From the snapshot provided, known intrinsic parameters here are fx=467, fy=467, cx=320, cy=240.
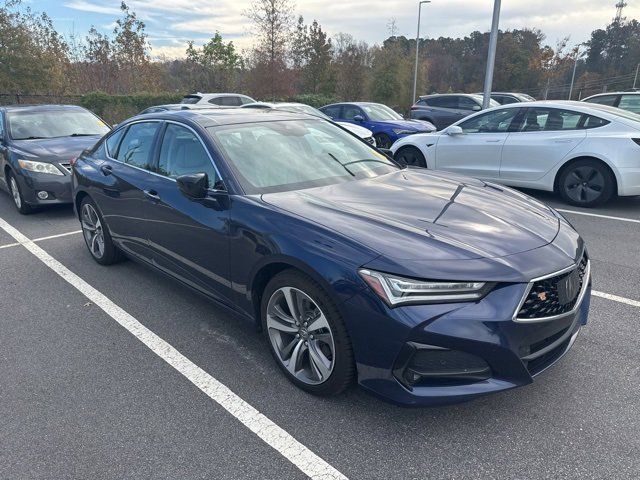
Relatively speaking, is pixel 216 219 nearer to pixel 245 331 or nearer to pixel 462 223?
pixel 245 331

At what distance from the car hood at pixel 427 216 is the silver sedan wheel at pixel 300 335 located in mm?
477

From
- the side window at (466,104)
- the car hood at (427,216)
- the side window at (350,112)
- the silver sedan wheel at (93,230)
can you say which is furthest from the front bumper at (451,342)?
the side window at (466,104)

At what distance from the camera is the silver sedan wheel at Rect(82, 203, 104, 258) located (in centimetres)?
484

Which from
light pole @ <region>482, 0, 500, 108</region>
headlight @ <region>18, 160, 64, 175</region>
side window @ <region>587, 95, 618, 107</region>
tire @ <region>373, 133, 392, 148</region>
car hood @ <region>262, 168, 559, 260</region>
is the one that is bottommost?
tire @ <region>373, 133, 392, 148</region>

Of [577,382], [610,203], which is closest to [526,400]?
[577,382]

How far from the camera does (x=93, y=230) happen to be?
16.3 feet

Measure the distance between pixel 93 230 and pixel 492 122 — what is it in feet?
20.4

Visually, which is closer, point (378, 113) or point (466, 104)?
point (378, 113)

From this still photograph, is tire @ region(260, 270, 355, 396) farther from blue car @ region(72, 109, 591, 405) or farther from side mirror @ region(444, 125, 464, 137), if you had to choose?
side mirror @ region(444, 125, 464, 137)

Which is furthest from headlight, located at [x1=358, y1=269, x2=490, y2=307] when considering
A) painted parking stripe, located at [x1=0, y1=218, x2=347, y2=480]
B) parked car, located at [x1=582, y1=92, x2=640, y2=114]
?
parked car, located at [x1=582, y1=92, x2=640, y2=114]

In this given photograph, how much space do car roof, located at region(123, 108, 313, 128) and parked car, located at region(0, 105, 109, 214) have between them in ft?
11.0

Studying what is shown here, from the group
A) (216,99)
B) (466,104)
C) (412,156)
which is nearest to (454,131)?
(412,156)

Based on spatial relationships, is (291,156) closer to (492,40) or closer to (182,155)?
(182,155)

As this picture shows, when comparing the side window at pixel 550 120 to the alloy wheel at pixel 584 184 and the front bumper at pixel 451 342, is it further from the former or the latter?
the front bumper at pixel 451 342
